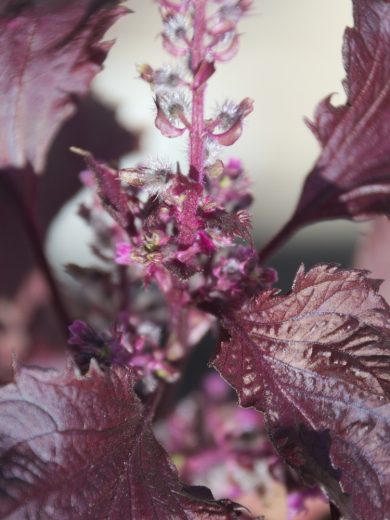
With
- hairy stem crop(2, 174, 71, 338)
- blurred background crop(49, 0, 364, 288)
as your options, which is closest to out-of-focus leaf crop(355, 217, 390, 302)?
hairy stem crop(2, 174, 71, 338)

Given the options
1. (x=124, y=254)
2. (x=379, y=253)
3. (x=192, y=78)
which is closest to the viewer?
(x=192, y=78)

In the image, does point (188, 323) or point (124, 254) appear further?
point (188, 323)

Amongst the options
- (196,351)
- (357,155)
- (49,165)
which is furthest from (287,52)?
(357,155)

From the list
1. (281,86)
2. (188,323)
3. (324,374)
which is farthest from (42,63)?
(281,86)

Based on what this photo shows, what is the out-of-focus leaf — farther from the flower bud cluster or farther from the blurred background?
the blurred background

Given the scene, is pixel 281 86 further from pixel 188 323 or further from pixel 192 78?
pixel 192 78

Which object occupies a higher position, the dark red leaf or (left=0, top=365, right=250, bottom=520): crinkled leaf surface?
the dark red leaf

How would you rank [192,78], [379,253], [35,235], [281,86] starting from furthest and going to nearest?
[281,86] < [379,253] < [35,235] < [192,78]

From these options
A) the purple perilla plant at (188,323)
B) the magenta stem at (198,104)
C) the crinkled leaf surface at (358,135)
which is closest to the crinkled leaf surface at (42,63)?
the purple perilla plant at (188,323)
